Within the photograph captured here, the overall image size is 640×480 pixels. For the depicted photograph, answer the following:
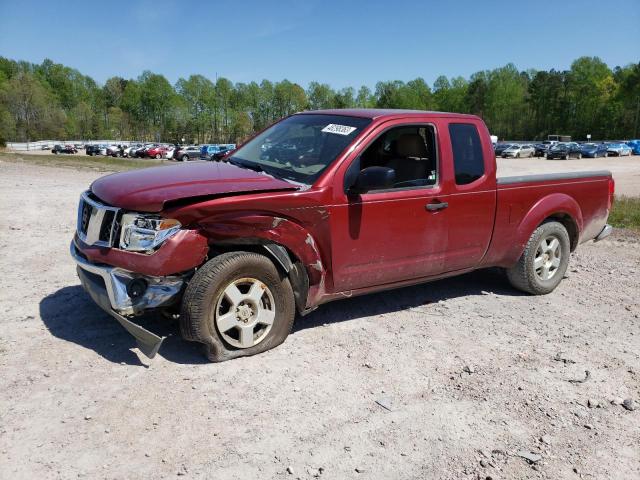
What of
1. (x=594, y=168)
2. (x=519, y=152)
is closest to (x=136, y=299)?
(x=594, y=168)

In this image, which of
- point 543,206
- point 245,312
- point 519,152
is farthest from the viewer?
point 519,152

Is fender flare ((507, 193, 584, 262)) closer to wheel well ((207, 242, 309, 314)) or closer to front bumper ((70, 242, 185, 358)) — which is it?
wheel well ((207, 242, 309, 314))

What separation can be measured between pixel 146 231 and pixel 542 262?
4.17 meters

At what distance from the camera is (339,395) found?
3.54 meters

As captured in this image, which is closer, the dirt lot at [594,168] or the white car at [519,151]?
the dirt lot at [594,168]

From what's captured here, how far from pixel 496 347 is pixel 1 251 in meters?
5.87

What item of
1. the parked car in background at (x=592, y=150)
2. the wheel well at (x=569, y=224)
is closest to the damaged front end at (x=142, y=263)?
the wheel well at (x=569, y=224)

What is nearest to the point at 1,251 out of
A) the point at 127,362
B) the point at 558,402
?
the point at 127,362

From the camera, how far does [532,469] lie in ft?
9.48

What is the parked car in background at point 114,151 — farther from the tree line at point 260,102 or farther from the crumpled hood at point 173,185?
the crumpled hood at point 173,185

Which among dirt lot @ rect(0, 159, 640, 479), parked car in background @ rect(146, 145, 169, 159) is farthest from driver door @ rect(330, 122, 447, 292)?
parked car in background @ rect(146, 145, 169, 159)

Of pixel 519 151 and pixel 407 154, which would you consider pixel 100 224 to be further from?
pixel 519 151

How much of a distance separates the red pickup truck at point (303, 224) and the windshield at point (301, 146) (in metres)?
0.02

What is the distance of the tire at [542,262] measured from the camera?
18.4 ft
